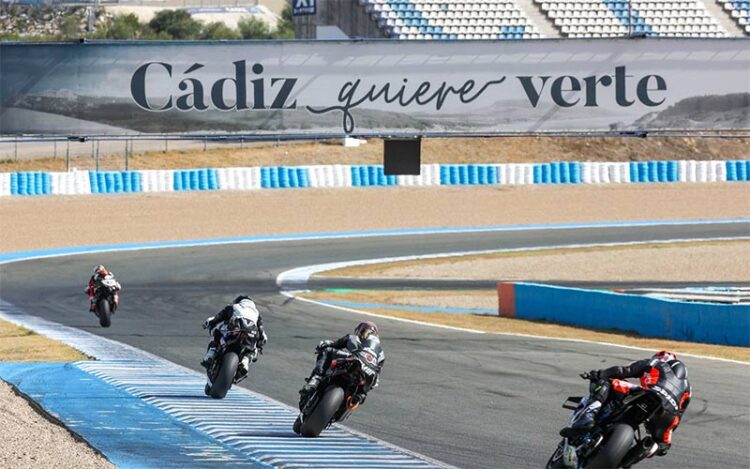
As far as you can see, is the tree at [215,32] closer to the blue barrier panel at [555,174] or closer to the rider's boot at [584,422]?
the blue barrier panel at [555,174]

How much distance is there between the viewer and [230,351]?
1301 centimetres

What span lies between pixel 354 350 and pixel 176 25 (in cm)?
6435

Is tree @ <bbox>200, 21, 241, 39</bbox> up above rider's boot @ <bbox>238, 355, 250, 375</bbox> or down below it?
above

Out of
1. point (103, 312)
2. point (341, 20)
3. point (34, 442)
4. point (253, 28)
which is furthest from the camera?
point (253, 28)

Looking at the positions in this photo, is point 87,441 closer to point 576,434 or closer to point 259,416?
point 259,416

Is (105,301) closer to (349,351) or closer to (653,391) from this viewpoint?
(349,351)

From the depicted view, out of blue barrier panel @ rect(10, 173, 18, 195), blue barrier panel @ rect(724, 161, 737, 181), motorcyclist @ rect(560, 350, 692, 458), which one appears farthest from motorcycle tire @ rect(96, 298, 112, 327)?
blue barrier panel @ rect(724, 161, 737, 181)

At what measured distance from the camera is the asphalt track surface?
1099cm

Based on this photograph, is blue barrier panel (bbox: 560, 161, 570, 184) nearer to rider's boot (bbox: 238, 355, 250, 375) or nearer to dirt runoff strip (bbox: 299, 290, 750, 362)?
dirt runoff strip (bbox: 299, 290, 750, 362)

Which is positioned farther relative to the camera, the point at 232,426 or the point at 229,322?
the point at 229,322

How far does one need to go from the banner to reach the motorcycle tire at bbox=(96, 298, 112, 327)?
8.92 feet

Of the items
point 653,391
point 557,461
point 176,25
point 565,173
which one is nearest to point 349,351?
point 557,461

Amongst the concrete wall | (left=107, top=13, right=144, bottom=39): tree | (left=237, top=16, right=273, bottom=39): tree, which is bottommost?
(left=237, top=16, right=273, bottom=39): tree

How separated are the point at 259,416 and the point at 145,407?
3.90ft
